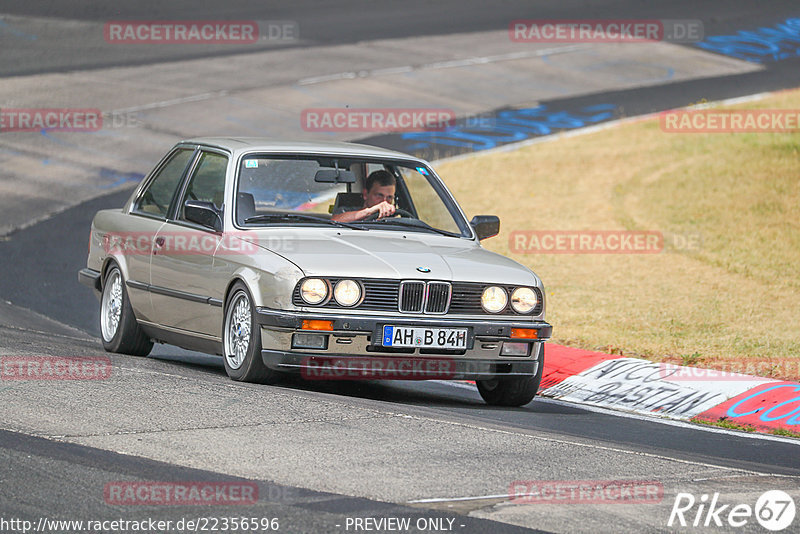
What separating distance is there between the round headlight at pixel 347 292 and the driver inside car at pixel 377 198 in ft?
4.41

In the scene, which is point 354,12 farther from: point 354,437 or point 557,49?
point 354,437

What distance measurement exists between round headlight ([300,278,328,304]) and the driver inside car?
4.52 ft

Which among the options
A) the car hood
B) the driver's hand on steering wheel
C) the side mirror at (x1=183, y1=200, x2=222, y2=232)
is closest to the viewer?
the car hood

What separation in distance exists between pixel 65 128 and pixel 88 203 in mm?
5316

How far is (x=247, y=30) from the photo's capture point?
33.0m

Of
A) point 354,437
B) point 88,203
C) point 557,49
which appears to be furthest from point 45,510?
point 557,49

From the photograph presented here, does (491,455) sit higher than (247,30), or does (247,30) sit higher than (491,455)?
(247,30)

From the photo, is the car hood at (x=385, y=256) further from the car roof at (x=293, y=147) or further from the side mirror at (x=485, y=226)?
the car roof at (x=293, y=147)
